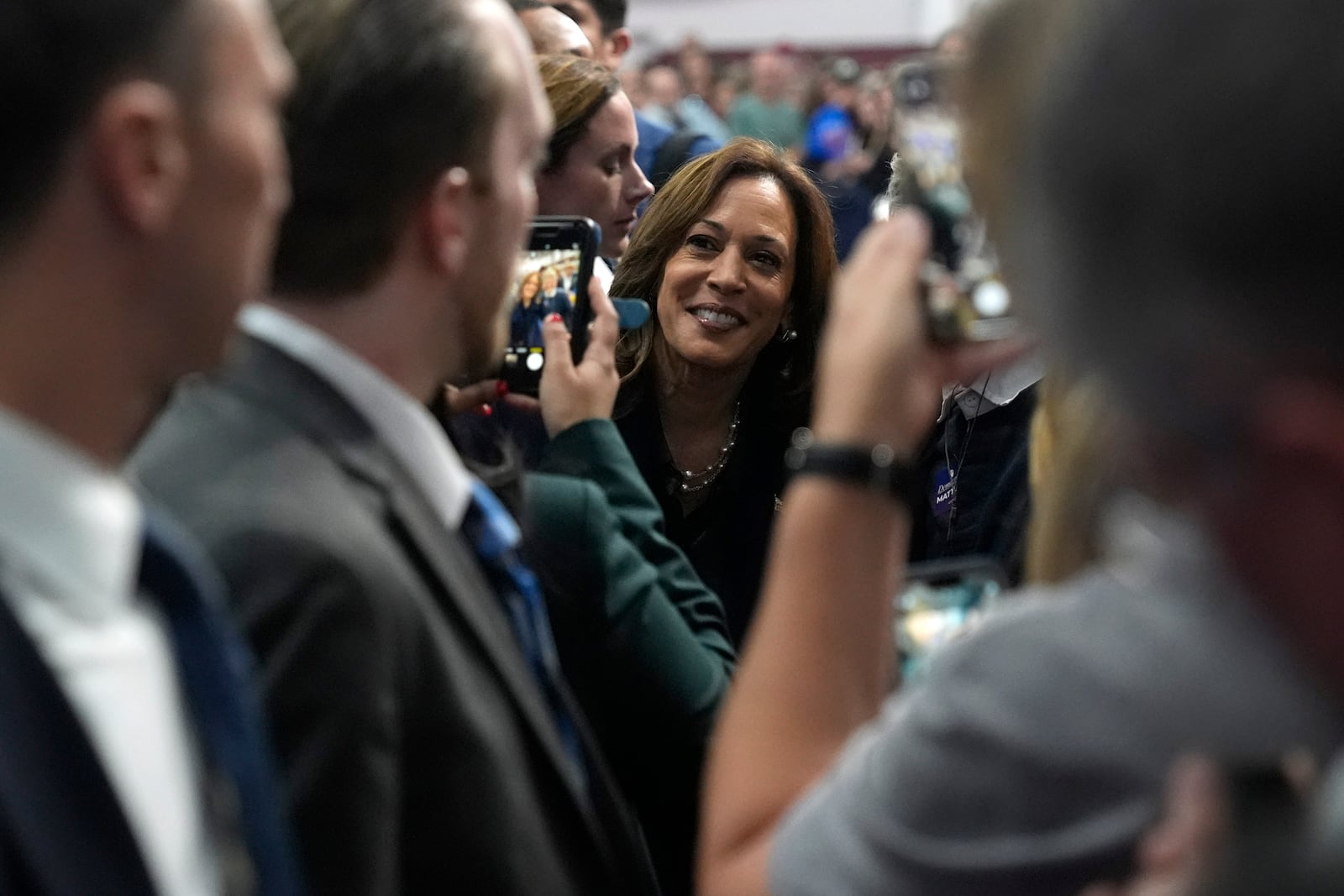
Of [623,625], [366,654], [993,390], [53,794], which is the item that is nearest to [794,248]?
[993,390]

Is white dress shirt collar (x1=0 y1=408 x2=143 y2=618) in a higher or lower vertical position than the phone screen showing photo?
higher

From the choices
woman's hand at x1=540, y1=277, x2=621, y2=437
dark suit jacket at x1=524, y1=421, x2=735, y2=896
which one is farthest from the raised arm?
woman's hand at x1=540, y1=277, x2=621, y2=437

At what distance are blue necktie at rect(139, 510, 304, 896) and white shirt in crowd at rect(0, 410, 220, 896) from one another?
14 millimetres

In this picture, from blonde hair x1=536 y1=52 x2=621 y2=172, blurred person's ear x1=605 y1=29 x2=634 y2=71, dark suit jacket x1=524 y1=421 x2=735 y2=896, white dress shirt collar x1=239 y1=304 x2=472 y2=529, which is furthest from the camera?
blurred person's ear x1=605 y1=29 x2=634 y2=71

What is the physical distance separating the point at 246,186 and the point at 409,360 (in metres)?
0.31

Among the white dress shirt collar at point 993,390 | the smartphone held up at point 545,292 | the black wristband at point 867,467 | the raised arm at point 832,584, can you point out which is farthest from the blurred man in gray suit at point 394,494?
the white dress shirt collar at point 993,390

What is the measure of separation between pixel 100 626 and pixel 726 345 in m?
1.92

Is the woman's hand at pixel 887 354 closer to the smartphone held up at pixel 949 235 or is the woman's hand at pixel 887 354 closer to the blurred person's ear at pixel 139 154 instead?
the smartphone held up at pixel 949 235

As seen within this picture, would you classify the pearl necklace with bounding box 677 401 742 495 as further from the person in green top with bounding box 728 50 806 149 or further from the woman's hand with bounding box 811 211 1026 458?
the person in green top with bounding box 728 50 806 149

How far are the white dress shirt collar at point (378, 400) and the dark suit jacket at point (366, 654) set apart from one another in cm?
1

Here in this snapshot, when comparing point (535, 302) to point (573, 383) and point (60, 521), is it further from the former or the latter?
point (60, 521)

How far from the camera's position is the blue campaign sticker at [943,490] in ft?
7.89

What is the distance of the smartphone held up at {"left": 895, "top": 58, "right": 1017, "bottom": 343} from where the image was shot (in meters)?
0.94

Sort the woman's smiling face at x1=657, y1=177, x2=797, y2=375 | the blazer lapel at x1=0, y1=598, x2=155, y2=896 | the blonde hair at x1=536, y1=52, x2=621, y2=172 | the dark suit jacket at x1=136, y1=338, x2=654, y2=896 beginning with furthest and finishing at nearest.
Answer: the blonde hair at x1=536, y1=52, x2=621, y2=172 → the woman's smiling face at x1=657, y1=177, x2=797, y2=375 → the dark suit jacket at x1=136, y1=338, x2=654, y2=896 → the blazer lapel at x1=0, y1=598, x2=155, y2=896
